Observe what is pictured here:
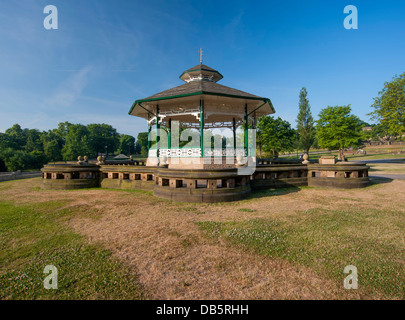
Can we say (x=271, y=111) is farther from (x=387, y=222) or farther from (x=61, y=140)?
(x=61, y=140)

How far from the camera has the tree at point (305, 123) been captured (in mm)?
50125

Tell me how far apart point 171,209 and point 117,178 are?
737cm

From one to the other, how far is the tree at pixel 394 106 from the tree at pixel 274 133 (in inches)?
525

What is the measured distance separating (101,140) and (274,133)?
76.0m

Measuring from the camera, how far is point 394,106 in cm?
2759

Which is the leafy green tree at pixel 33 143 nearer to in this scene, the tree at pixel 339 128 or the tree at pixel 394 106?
the tree at pixel 339 128

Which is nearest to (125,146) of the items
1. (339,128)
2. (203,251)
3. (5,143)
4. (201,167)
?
(5,143)

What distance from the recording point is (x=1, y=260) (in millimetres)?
3881

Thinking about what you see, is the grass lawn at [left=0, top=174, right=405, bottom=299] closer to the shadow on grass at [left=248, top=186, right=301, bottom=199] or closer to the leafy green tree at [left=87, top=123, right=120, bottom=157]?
the shadow on grass at [left=248, top=186, right=301, bottom=199]

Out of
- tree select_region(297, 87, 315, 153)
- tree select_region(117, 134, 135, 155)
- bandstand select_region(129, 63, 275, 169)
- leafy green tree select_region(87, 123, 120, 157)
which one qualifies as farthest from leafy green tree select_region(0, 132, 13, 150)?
tree select_region(297, 87, 315, 153)

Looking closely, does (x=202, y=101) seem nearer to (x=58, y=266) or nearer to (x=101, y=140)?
(x=58, y=266)

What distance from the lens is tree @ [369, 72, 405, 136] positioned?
89.1ft
